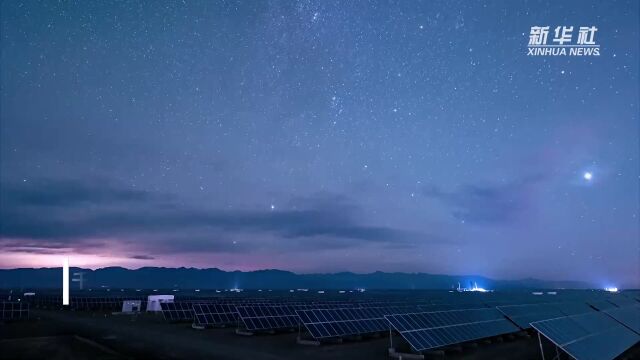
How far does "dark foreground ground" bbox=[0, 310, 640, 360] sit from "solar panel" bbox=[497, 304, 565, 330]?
1.28m

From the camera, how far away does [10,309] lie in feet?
150

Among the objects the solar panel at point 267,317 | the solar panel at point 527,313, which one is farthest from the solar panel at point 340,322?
the solar panel at point 527,313

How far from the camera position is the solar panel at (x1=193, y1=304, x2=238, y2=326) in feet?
131

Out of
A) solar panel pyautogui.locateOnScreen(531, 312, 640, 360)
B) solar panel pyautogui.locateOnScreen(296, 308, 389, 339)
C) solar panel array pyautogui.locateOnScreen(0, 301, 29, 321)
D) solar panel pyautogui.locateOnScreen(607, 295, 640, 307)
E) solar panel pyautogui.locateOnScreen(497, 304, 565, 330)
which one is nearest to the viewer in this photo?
solar panel pyautogui.locateOnScreen(531, 312, 640, 360)

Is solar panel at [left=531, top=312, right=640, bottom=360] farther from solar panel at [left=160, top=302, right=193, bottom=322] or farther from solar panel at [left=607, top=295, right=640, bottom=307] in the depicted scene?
solar panel at [left=160, top=302, right=193, bottom=322]

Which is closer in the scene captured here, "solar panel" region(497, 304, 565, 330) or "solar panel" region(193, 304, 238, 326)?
"solar panel" region(497, 304, 565, 330)

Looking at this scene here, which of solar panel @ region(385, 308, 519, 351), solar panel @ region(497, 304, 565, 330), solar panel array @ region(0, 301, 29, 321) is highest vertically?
solar panel @ region(385, 308, 519, 351)

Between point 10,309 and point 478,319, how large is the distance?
147 ft

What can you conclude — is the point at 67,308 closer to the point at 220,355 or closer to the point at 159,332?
the point at 159,332

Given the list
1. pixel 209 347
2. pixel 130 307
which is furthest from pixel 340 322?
pixel 130 307

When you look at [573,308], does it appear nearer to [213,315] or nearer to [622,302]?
[622,302]

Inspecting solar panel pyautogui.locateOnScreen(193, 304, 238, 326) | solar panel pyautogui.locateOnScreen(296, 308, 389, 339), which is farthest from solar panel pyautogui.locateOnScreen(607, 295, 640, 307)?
solar panel pyautogui.locateOnScreen(193, 304, 238, 326)

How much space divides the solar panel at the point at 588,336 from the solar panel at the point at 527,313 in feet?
14.6

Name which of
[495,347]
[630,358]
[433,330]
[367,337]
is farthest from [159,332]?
[630,358]
